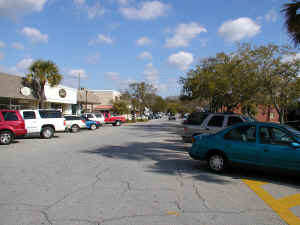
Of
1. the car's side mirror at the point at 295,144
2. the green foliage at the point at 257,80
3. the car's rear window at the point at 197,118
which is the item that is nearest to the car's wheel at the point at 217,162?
the car's side mirror at the point at 295,144

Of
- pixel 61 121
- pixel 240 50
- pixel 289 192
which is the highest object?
pixel 240 50

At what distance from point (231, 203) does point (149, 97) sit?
54637 millimetres

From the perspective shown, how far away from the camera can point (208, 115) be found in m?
12.1

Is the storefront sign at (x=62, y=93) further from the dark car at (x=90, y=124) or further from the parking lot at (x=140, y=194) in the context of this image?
the parking lot at (x=140, y=194)

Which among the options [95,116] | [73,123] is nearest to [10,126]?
[73,123]

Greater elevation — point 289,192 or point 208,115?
point 208,115

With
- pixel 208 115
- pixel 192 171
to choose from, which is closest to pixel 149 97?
pixel 208 115

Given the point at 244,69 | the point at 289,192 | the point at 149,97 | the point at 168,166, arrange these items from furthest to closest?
the point at 149,97 < the point at 244,69 < the point at 168,166 < the point at 289,192

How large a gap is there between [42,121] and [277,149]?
1481cm

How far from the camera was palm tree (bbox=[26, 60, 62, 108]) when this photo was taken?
26297 millimetres

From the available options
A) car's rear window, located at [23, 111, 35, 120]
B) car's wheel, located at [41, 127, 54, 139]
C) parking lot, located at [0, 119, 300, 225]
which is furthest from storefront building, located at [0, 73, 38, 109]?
parking lot, located at [0, 119, 300, 225]

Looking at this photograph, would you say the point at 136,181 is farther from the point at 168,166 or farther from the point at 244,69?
the point at 244,69

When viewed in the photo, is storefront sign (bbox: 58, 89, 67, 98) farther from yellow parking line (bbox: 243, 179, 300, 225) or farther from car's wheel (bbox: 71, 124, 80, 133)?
yellow parking line (bbox: 243, 179, 300, 225)

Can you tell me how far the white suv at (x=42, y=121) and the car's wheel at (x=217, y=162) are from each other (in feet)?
42.4
